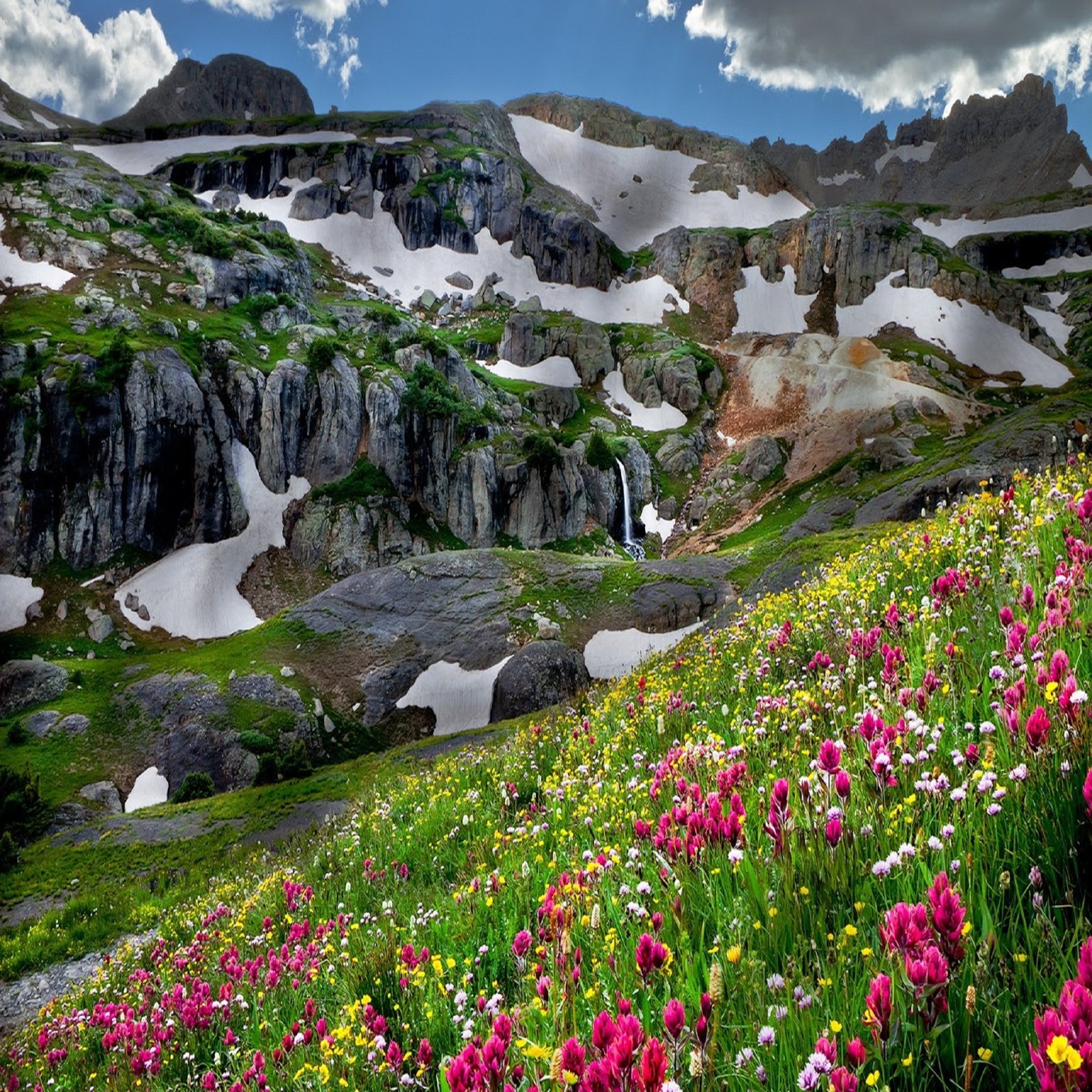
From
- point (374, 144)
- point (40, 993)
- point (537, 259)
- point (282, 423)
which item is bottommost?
point (40, 993)

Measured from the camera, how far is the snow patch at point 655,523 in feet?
344

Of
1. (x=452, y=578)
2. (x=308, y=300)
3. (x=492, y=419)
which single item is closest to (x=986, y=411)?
(x=492, y=419)

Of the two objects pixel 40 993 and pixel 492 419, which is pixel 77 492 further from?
pixel 40 993

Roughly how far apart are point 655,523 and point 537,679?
63.3 metres

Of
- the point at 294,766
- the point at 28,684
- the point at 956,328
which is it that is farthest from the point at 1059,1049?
the point at 956,328

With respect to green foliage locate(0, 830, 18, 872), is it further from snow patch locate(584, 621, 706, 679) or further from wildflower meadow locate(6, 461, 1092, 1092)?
snow patch locate(584, 621, 706, 679)

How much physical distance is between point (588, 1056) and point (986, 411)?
129 metres

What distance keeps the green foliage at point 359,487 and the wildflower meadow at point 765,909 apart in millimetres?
81836

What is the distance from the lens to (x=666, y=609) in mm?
53438

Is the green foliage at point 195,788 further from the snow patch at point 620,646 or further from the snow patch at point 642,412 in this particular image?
the snow patch at point 642,412

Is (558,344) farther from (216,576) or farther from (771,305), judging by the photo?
(216,576)

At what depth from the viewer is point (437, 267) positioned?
18125 cm

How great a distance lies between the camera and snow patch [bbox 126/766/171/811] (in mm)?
40344

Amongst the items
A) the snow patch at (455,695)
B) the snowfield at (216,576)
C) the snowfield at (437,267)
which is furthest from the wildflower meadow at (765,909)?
the snowfield at (437,267)
